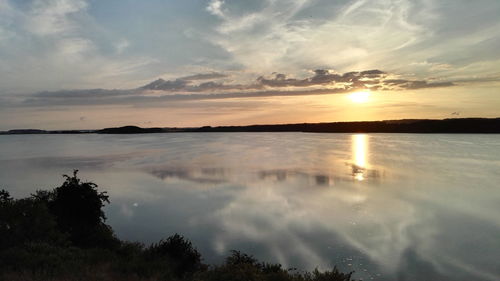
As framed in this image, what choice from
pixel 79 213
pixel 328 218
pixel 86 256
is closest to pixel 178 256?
pixel 86 256

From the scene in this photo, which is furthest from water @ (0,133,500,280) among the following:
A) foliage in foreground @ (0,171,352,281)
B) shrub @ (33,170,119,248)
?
shrub @ (33,170,119,248)

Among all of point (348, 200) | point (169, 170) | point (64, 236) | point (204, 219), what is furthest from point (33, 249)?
point (169, 170)

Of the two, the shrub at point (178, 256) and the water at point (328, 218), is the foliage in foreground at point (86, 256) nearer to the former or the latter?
the shrub at point (178, 256)

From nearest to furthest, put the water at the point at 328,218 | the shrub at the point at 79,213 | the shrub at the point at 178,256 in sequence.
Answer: the shrub at the point at 178,256 → the water at the point at 328,218 → the shrub at the point at 79,213

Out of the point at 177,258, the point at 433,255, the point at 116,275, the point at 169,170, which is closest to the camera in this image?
the point at 116,275

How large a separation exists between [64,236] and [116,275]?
204 inches

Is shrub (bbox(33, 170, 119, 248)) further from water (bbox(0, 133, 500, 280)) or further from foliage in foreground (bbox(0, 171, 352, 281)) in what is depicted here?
water (bbox(0, 133, 500, 280))

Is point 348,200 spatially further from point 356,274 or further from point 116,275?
point 116,275

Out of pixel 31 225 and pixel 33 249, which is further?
pixel 31 225

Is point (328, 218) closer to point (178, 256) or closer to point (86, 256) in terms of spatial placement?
point (178, 256)

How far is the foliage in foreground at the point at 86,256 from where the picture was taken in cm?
1210

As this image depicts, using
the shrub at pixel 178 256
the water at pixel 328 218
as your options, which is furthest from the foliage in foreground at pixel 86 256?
the water at pixel 328 218

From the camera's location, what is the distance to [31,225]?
51.2 ft

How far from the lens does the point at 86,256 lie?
14.0m
